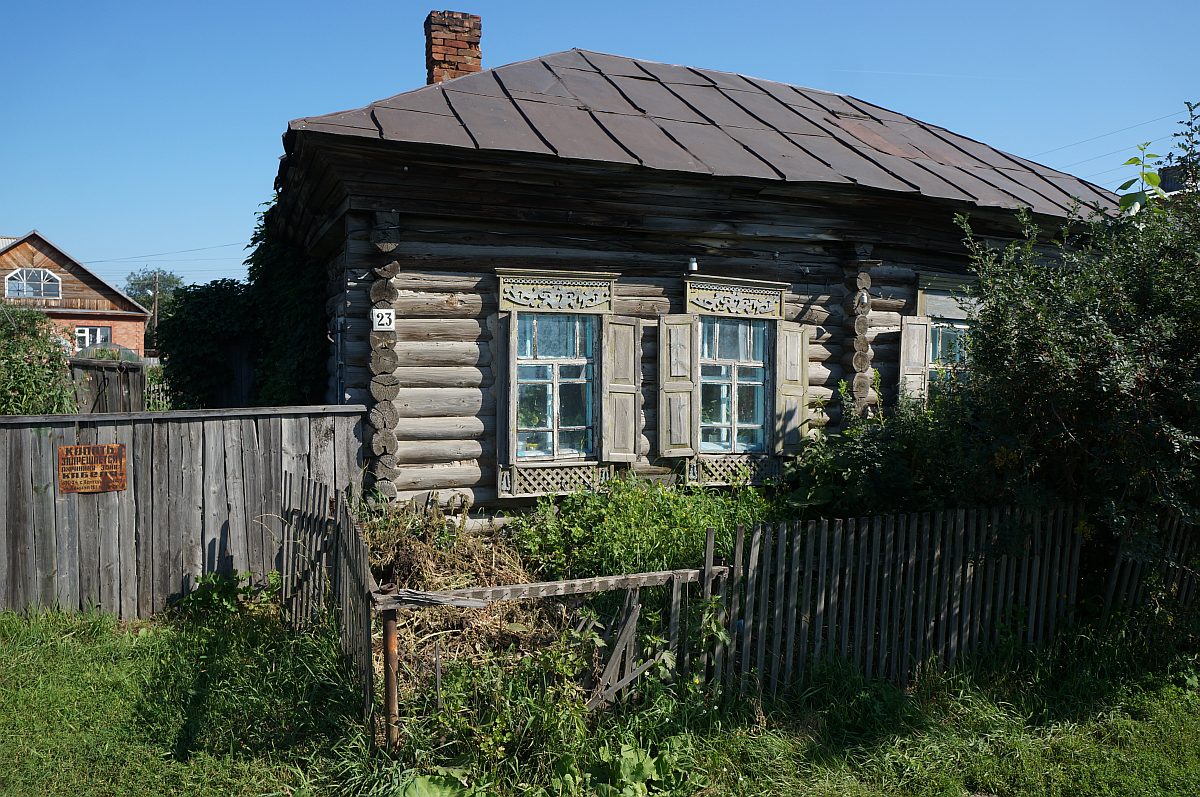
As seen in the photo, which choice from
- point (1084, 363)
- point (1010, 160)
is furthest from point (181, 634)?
point (1010, 160)

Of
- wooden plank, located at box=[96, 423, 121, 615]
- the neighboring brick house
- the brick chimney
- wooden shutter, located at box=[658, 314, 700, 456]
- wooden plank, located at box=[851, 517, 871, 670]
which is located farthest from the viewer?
the neighboring brick house

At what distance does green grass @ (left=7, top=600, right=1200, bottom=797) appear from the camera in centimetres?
396

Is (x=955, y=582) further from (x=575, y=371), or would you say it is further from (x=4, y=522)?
(x=4, y=522)

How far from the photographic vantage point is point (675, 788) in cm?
409

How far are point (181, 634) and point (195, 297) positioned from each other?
659 cm

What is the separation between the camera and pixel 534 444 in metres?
7.50

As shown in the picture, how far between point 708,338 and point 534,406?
1.94 metres

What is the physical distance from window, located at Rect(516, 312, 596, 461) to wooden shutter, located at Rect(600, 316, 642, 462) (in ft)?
0.46

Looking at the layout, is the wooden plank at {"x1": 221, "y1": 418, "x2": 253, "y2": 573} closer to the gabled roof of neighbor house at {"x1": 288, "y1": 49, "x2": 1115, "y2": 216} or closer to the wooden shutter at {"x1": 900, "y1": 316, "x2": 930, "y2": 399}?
the gabled roof of neighbor house at {"x1": 288, "y1": 49, "x2": 1115, "y2": 216}

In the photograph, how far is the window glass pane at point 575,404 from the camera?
762 centimetres

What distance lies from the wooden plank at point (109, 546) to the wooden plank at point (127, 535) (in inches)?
0.5

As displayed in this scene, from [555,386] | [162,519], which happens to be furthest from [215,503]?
[555,386]

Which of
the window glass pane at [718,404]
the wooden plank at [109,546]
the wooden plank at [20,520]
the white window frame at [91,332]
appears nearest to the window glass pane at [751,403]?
the window glass pane at [718,404]

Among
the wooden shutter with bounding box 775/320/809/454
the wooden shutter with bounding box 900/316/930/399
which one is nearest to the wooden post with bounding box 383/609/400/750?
the wooden shutter with bounding box 775/320/809/454
